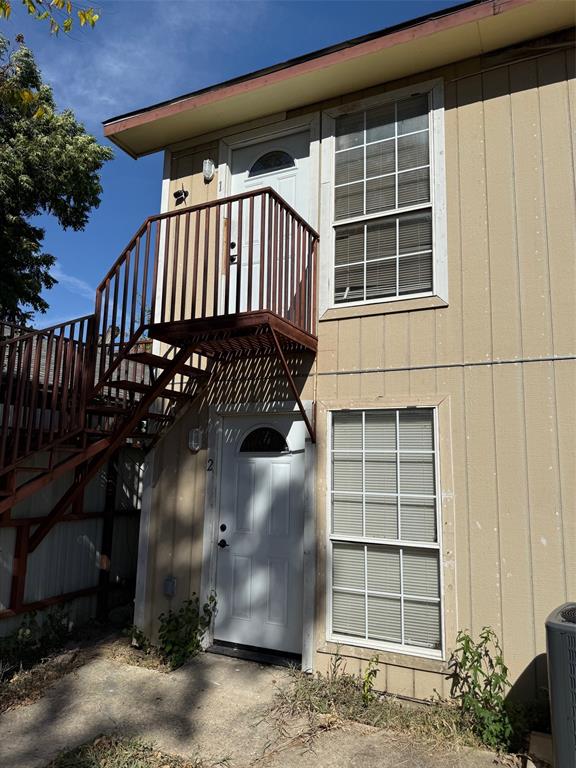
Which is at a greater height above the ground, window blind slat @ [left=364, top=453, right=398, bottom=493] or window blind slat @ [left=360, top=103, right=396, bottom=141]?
window blind slat @ [left=360, top=103, right=396, bottom=141]

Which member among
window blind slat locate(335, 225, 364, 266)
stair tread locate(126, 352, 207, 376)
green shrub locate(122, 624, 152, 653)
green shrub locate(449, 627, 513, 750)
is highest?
window blind slat locate(335, 225, 364, 266)

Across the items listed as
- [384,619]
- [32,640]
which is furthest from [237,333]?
[32,640]

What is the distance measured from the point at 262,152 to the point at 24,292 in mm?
7826

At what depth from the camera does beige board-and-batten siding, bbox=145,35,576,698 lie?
3738 millimetres

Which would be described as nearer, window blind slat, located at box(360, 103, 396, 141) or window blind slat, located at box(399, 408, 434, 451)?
window blind slat, located at box(399, 408, 434, 451)

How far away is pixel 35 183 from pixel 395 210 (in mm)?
8778

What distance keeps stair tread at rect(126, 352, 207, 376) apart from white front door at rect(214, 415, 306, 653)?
24.1 inches

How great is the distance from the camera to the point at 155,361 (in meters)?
4.75

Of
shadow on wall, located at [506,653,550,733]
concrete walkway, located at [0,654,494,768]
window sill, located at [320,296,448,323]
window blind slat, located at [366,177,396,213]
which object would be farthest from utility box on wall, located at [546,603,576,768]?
window blind slat, located at [366,177,396,213]

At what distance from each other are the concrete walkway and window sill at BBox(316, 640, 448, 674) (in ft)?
1.51

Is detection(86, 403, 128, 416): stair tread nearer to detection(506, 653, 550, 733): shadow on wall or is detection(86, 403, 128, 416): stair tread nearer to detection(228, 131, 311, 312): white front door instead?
detection(228, 131, 311, 312): white front door

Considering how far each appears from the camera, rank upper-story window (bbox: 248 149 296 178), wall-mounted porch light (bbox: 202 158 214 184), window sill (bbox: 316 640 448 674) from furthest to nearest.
A: wall-mounted porch light (bbox: 202 158 214 184), upper-story window (bbox: 248 149 296 178), window sill (bbox: 316 640 448 674)

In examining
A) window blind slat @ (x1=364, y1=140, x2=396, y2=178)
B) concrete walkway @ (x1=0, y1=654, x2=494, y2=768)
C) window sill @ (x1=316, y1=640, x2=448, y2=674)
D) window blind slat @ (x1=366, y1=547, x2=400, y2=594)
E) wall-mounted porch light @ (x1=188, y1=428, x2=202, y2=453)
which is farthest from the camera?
wall-mounted porch light @ (x1=188, y1=428, x2=202, y2=453)

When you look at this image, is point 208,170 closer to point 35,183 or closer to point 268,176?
point 268,176
